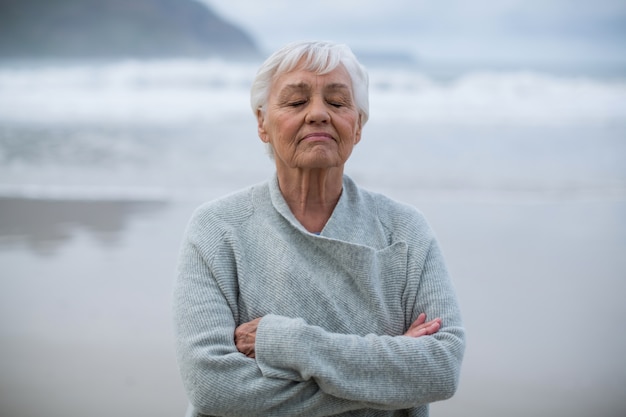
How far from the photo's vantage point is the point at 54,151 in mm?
6789

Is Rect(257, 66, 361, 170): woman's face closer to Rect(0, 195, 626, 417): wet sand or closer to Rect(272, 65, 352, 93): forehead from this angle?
Rect(272, 65, 352, 93): forehead

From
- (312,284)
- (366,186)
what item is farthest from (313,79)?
(366,186)

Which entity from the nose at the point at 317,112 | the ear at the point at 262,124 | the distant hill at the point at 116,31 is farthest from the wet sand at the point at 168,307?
the distant hill at the point at 116,31

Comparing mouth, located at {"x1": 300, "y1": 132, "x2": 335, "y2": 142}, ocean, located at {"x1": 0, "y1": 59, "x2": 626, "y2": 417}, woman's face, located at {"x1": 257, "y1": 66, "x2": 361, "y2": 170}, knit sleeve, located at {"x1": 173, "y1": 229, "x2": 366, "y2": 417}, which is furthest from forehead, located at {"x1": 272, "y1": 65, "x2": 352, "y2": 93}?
ocean, located at {"x1": 0, "y1": 59, "x2": 626, "y2": 417}

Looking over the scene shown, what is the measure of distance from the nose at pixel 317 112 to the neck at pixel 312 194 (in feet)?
0.48

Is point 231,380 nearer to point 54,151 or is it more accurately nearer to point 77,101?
point 54,151

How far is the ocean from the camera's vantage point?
291cm

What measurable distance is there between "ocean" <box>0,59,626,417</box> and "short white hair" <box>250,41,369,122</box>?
1.63m

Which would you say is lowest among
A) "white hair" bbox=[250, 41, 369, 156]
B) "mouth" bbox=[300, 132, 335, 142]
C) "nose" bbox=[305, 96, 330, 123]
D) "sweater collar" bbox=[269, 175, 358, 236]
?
"sweater collar" bbox=[269, 175, 358, 236]

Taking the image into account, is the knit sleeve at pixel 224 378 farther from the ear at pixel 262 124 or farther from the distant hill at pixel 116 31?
the distant hill at pixel 116 31

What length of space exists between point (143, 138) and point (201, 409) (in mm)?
6335

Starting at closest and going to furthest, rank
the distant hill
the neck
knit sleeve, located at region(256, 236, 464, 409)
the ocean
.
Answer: knit sleeve, located at region(256, 236, 464, 409) < the neck < the ocean < the distant hill

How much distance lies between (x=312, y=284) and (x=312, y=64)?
50cm

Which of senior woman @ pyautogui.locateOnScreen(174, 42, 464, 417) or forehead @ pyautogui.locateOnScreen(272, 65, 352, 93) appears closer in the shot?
senior woman @ pyautogui.locateOnScreen(174, 42, 464, 417)
